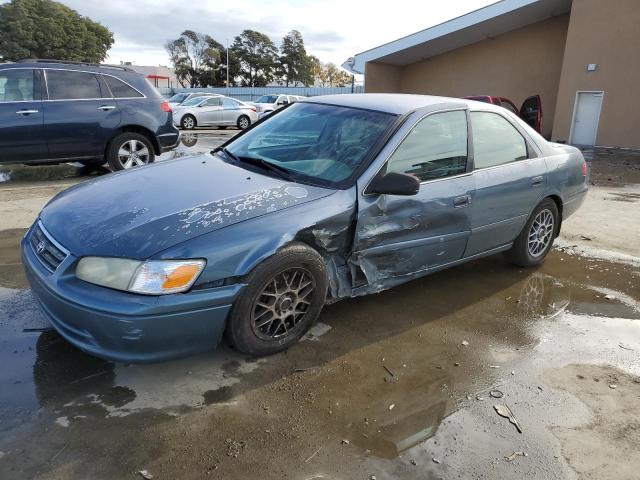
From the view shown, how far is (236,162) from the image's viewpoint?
376 centimetres

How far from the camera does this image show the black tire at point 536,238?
4.59 m

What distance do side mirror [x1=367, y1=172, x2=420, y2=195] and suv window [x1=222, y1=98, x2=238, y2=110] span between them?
1855 cm

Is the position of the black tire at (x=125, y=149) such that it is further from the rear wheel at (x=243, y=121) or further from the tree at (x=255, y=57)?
the tree at (x=255, y=57)

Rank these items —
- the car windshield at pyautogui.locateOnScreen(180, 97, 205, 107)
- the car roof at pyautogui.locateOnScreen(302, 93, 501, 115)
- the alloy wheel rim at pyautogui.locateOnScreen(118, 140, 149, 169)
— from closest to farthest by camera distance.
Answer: the car roof at pyautogui.locateOnScreen(302, 93, 501, 115), the alloy wheel rim at pyautogui.locateOnScreen(118, 140, 149, 169), the car windshield at pyautogui.locateOnScreen(180, 97, 205, 107)

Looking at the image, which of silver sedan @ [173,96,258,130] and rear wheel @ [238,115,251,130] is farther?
rear wheel @ [238,115,251,130]

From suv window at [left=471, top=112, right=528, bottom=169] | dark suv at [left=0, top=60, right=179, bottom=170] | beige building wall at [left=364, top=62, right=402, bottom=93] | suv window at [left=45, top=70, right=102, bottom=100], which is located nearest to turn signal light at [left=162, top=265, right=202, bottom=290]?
suv window at [left=471, top=112, right=528, bottom=169]

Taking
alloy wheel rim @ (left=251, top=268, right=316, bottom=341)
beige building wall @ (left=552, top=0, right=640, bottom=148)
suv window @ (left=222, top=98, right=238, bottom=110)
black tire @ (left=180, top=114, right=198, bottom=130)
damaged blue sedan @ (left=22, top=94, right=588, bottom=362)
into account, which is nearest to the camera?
damaged blue sedan @ (left=22, top=94, right=588, bottom=362)

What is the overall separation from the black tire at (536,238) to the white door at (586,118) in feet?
50.6

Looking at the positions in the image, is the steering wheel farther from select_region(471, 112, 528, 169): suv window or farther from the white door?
the white door

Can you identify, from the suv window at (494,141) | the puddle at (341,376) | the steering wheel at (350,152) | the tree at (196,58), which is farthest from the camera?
the tree at (196,58)

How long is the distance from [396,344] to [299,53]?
3435 inches

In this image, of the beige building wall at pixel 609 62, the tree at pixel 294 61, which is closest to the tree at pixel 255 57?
the tree at pixel 294 61

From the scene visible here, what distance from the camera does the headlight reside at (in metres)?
2.54

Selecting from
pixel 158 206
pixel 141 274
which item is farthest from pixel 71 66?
pixel 141 274
